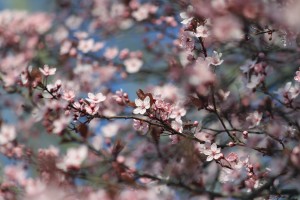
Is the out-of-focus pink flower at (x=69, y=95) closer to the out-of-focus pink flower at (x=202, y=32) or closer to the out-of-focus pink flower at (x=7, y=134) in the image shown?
the out-of-focus pink flower at (x=202, y=32)

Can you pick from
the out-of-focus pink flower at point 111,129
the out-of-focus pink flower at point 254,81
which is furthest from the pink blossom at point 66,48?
the out-of-focus pink flower at point 254,81

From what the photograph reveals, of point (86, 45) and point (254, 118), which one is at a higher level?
point (86, 45)

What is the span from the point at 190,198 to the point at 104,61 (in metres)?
3.42

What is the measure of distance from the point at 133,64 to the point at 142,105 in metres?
2.63

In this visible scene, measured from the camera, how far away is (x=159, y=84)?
4.68 m

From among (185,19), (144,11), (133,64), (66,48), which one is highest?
(144,11)

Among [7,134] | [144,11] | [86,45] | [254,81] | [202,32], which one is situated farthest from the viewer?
[86,45]

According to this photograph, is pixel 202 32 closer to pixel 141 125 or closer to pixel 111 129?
pixel 141 125

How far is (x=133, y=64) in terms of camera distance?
5125mm

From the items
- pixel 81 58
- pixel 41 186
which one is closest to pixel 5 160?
pixel 41 186

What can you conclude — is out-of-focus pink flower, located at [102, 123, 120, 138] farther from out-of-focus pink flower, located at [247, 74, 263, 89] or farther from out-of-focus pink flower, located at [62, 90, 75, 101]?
out-of-focus pink flower, located at [247, 74, 263, 89]

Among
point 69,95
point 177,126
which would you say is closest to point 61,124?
point 69,95

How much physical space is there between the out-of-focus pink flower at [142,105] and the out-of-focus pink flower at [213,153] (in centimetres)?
42

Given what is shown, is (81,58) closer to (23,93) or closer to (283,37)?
(23,93)
